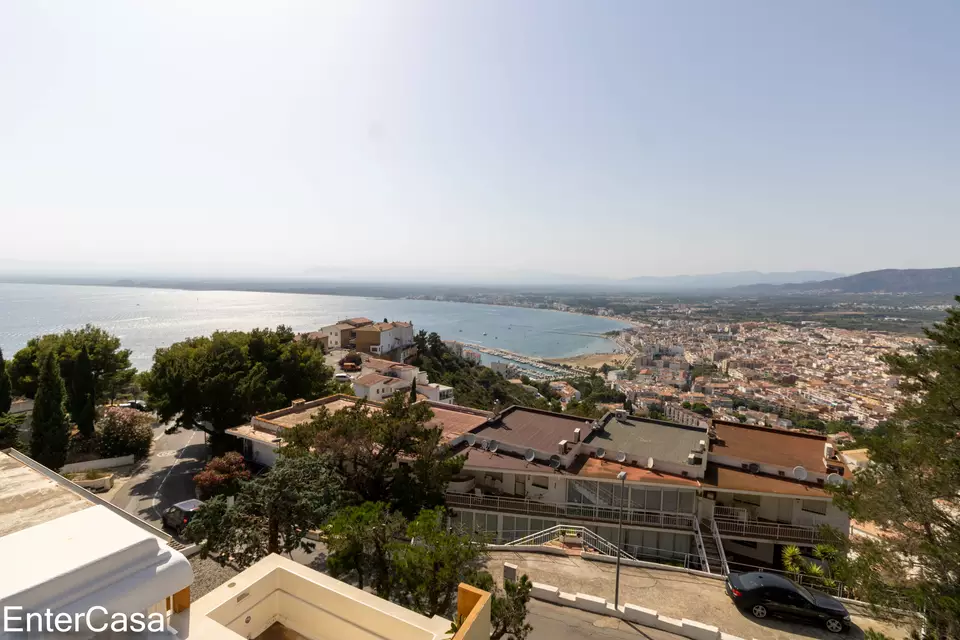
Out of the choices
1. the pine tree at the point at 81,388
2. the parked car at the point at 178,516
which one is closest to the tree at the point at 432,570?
the parked car at the point at 178,516

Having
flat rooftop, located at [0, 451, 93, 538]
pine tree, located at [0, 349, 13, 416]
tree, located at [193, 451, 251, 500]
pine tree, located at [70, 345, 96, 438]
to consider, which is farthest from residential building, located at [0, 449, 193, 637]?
pine tree, located at [0, 349, 13, 416]

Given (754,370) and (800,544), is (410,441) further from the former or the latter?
(754,370)

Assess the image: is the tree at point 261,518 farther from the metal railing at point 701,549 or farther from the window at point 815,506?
the window at point 815,506

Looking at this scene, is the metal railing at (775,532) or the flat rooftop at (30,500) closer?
the flat rooftop at (30,500)

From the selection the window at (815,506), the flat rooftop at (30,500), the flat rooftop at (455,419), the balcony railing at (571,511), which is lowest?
the balcony railing at (571,511)

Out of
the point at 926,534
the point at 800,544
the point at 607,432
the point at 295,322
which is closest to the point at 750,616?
the point at 926,534

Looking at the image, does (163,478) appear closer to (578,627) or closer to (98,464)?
(98,464)
